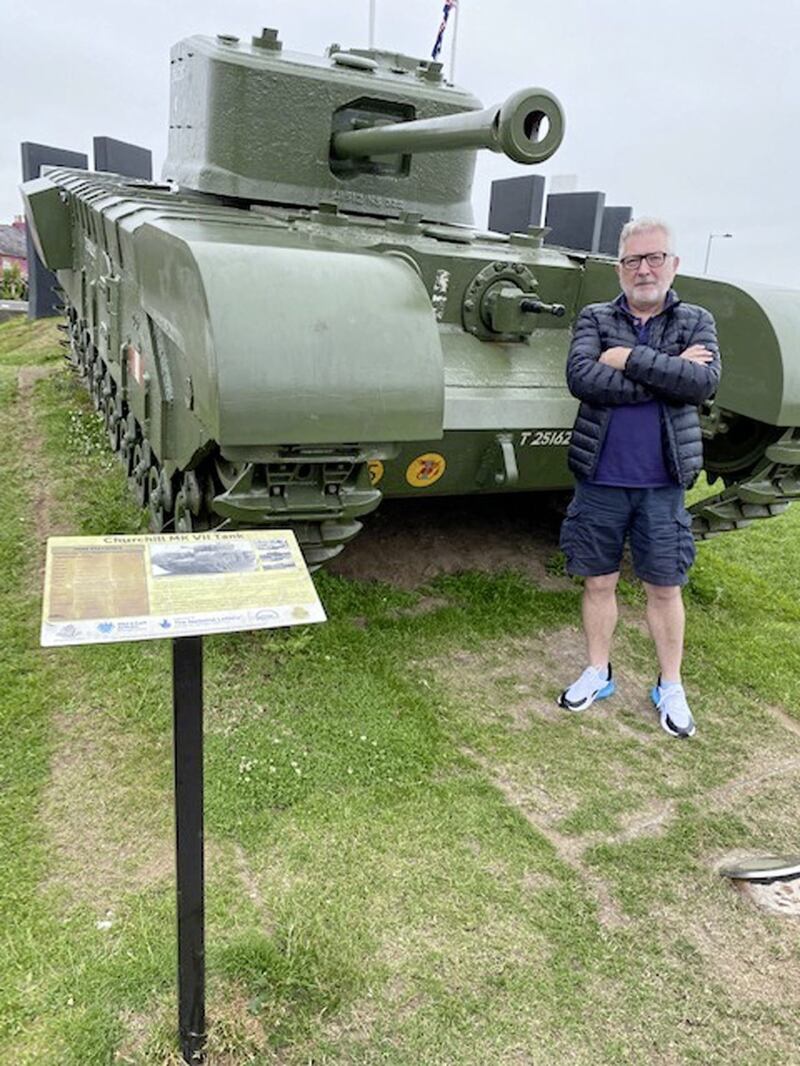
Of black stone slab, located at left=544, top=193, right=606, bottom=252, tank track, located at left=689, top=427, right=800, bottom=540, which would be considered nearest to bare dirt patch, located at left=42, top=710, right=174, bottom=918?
tank track, located at left=689, top=427, right=800, bottom=540

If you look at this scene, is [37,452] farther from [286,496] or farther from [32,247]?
[32,247]

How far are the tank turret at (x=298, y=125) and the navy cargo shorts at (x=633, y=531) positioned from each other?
2.19m

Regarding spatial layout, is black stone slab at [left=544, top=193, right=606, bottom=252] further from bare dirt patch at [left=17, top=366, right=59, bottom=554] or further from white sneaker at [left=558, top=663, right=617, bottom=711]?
white sneaker at [left=558, top=663, right=617, bottom=711]

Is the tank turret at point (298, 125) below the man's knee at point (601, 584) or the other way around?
the other way around

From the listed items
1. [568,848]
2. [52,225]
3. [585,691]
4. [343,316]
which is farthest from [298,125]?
[568,848]

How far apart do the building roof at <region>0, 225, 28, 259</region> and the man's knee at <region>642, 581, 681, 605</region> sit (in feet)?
115

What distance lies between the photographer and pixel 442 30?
6.77 m

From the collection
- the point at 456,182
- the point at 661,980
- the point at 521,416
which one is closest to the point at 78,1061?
the point at 661,980

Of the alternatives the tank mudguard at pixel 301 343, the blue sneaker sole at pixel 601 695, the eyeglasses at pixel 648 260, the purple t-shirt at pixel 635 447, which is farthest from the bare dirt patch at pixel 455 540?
the eyeglasses at pixel 648 260

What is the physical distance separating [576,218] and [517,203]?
905 mm

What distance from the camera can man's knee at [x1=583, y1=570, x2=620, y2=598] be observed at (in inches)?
163

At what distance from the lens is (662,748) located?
13.3ft

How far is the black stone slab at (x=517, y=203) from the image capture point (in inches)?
515

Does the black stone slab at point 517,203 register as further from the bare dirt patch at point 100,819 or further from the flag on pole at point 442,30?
the bare dirt patch at point 100,819
